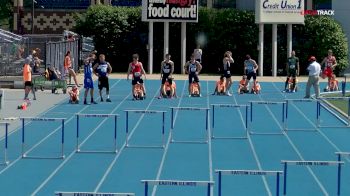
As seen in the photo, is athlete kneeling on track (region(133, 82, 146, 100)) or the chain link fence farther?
the chain link fence

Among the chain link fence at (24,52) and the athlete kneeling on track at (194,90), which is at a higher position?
the chain link fence at (24,52)

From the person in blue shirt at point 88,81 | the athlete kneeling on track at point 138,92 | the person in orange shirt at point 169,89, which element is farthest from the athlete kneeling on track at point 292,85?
the person in blue shirt at point 88,81

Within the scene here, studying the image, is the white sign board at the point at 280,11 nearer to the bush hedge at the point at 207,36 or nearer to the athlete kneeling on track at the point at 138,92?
the bush hedge at the point at 207,36

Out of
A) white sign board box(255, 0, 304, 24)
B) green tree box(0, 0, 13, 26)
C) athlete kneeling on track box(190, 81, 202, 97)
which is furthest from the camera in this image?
green tree box(0, 0, 13, 26)

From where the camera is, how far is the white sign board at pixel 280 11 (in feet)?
146

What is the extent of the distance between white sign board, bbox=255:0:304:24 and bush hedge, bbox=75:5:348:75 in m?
2.82

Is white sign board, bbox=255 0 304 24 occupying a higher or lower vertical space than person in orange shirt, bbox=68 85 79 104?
higher

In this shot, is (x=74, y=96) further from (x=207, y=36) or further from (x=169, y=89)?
(x=207, y=36)

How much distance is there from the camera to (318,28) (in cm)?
4756

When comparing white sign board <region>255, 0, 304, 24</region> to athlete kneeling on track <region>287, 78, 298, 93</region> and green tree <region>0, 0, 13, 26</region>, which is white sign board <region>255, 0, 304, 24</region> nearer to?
athlete kneeling on track <region>287, 78, 298, 93</region>

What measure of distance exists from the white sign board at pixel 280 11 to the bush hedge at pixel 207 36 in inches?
111

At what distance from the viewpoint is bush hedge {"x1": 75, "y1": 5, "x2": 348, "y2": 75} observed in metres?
47.8

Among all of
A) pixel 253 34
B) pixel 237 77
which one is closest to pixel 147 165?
pixel 237 77

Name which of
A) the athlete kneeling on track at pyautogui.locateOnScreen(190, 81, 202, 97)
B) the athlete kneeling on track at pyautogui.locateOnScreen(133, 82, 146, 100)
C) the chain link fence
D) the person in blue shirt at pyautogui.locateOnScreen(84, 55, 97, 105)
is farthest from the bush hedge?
the person in blue shirt at pyautogui.locateOnScreen(84, 55, 97, 105)
